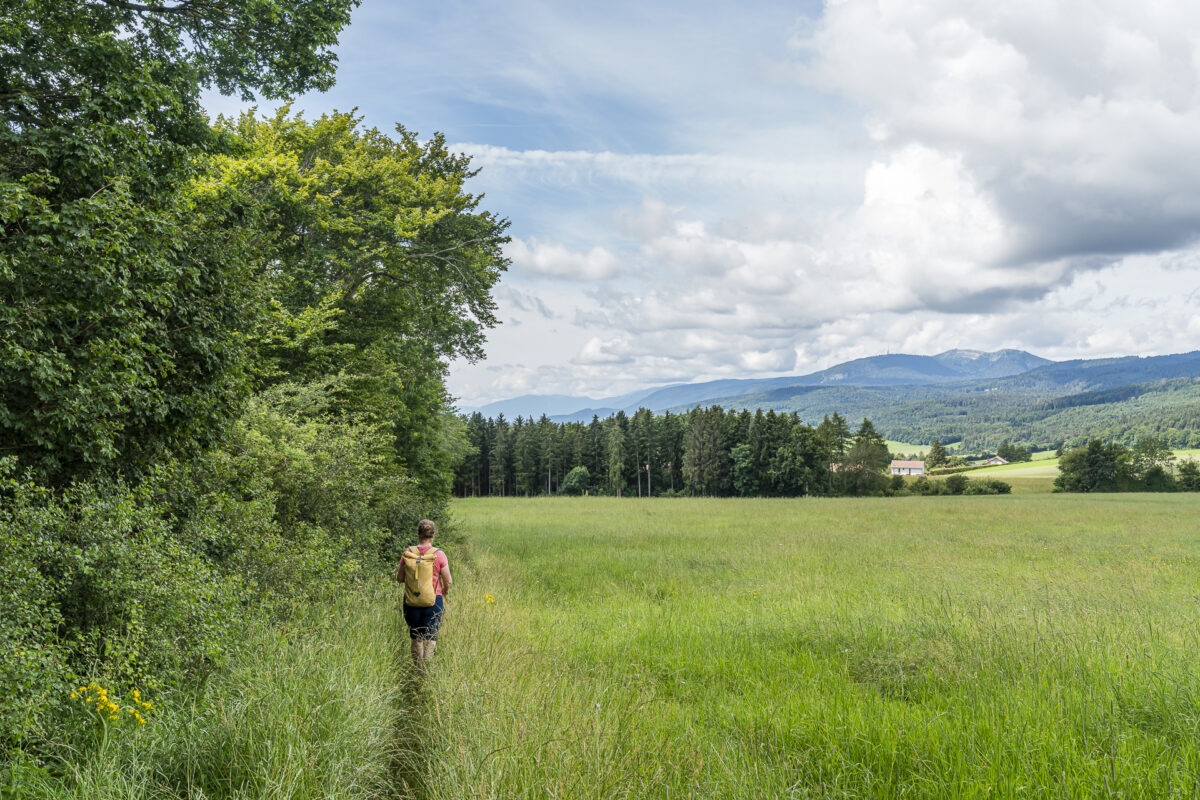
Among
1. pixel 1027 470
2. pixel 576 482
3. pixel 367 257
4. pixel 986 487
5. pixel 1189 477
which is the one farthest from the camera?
pixel 1027 470

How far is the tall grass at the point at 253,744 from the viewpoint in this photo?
11.3 feet

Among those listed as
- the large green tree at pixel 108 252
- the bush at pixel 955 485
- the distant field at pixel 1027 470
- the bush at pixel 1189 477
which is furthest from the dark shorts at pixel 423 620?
the distant field at pixel 1027 470

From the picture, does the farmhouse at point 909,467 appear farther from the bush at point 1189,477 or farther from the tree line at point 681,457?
the tree line at point 681,457

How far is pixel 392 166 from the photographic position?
57.1ft

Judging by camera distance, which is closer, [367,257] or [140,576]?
[140,576]

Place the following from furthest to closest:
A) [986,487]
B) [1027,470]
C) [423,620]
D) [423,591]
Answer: [1027,470]
[986,487]
[423,620]
[423,591]

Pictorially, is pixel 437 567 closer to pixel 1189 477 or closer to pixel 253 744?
pixel 253 744

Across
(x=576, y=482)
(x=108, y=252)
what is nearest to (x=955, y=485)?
(x=576, y=482)

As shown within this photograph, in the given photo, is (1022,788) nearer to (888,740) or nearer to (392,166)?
(888,740)

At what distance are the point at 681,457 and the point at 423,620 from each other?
87.5 metres

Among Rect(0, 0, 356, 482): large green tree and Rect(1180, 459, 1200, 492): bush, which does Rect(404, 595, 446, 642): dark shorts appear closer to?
Rect(0, 0, 356, 482): large green tree

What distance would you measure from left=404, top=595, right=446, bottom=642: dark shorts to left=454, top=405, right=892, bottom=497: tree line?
74.4m

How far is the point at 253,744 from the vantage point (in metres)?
3.74

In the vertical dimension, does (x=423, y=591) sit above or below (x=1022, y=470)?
above
